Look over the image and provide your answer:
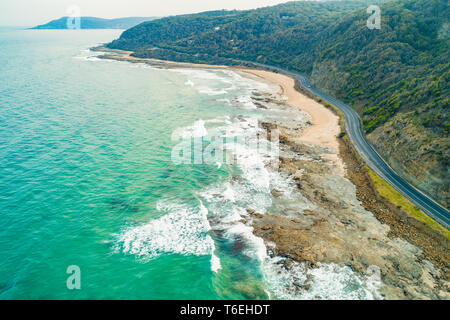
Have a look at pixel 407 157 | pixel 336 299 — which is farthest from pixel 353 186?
pixel 336 299

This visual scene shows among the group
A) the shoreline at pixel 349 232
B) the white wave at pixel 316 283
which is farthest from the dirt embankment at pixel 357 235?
the white wave at pixel 316 283

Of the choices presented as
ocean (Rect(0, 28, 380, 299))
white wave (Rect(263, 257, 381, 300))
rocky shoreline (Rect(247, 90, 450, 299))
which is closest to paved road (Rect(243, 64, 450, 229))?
rocky shoreline (Rect(247, 90, 450, 299))

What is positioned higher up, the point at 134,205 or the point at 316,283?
the point at 134,205

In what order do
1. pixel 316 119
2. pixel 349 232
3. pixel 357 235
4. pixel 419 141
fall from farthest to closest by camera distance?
pixel 316 119, pixel 419 141, pixel 349 232, pixel 357 235

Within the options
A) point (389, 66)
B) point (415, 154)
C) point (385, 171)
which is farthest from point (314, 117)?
point (415, 154)

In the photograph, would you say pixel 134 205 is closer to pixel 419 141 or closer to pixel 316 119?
pixel 419 141
